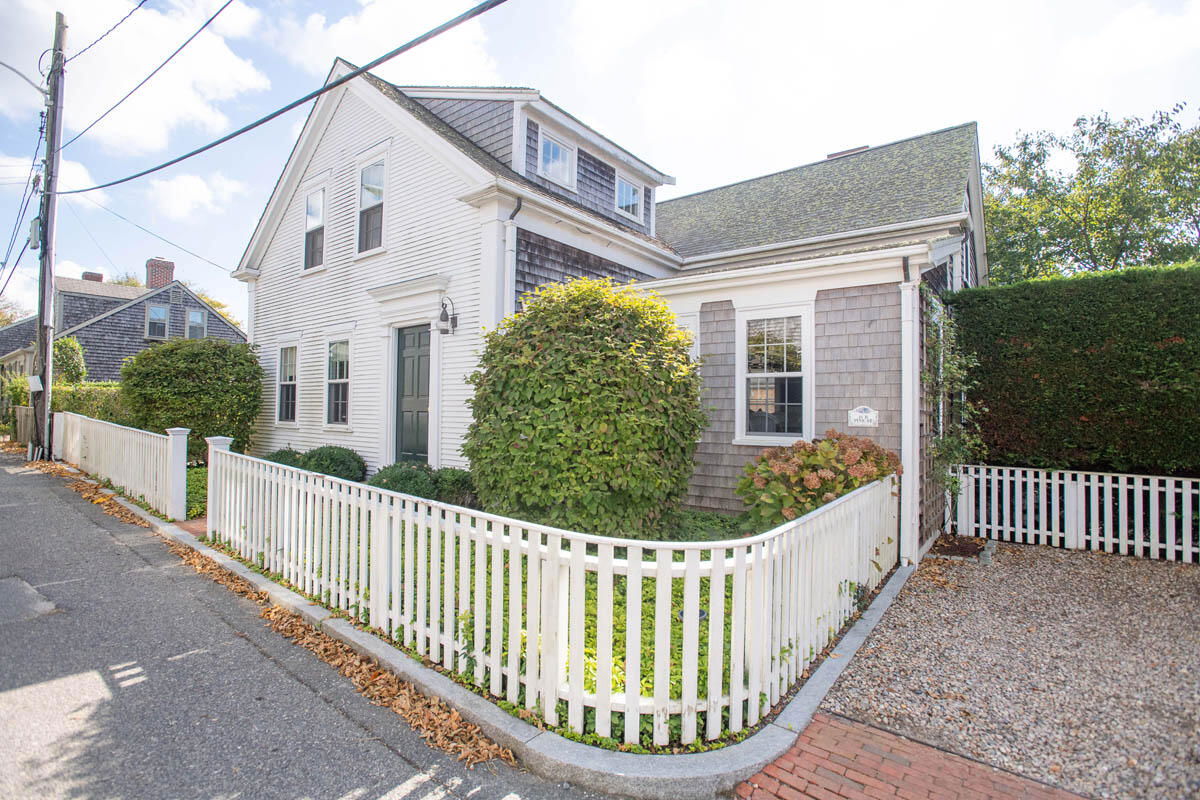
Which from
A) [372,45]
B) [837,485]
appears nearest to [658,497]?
[837,485]

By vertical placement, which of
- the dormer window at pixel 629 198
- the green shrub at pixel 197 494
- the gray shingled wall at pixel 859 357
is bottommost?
the green shrub at pixel 197 494

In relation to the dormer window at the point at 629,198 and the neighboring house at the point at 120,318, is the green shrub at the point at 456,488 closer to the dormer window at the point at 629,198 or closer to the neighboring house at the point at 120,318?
the dormer window at the point at 629,198

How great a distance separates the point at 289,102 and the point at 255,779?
6380mm

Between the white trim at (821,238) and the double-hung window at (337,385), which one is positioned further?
the double-hung window at (337,385)

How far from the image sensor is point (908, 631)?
4516 mm

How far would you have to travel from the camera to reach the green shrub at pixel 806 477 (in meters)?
5.20

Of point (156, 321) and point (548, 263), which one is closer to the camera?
point (548, 263)

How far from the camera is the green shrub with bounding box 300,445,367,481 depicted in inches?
364

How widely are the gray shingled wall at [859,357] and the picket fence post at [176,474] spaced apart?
7.88 meters

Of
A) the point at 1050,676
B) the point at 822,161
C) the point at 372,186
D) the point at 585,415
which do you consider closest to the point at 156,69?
the point at 372,186

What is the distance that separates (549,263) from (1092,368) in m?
7.16

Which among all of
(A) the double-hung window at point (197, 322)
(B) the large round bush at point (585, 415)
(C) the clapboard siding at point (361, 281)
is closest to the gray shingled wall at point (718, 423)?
(B) the large round bush at point (585, 415)

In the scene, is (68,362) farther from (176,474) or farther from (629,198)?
(629,198)

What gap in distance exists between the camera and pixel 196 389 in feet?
35.5
